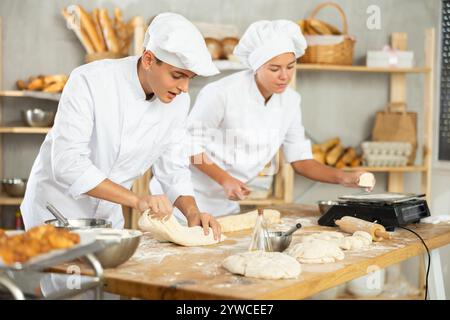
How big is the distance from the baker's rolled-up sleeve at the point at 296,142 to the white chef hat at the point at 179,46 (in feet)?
4.04

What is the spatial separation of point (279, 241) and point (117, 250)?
0.60 metres

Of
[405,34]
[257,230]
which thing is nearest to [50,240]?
[257,230]

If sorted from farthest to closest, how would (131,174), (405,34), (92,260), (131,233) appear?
(405,34)
(131,174)
(131,233)
(92,260)

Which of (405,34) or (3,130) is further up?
(405,34)

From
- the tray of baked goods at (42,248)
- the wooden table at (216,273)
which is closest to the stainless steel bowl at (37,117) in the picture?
the wooden table at (216,273)

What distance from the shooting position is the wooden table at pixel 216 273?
5.88 feet

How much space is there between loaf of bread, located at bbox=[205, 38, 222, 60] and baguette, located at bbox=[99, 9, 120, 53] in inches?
22.1

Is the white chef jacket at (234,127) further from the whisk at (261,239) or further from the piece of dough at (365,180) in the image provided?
the whisk at (261,239)

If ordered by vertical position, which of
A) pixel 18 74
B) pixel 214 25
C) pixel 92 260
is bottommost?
pixel 92 260

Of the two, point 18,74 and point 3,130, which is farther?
point 18,74

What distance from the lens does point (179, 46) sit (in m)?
2.27

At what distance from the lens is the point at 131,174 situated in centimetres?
272

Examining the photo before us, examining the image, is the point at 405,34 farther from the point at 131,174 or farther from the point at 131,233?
the point at 131,233
